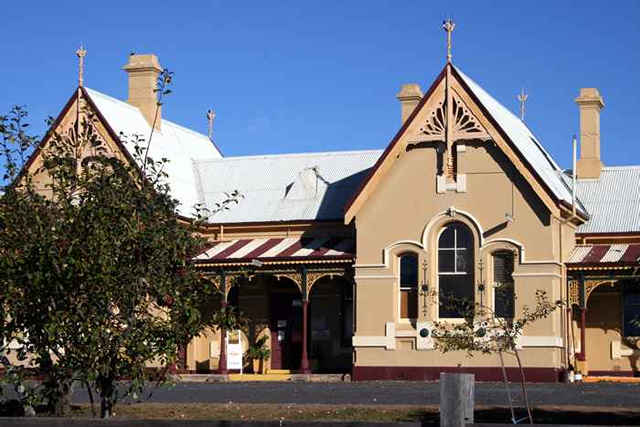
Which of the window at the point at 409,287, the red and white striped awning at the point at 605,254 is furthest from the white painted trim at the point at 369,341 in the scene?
the red and white striped awning at the point at 605,254

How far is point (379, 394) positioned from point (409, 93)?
1653cm

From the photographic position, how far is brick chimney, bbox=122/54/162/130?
1690 inches

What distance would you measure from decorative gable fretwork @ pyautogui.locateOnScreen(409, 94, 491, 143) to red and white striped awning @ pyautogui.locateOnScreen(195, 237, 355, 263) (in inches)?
162

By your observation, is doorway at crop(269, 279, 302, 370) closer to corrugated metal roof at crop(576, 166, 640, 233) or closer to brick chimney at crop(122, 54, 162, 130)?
brick chimney at crop(122, 54, 162, 130)

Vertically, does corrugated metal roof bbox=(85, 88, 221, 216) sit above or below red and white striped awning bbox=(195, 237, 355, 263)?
above

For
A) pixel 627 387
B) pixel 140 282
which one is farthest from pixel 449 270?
pixel 140 282

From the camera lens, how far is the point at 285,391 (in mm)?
29172

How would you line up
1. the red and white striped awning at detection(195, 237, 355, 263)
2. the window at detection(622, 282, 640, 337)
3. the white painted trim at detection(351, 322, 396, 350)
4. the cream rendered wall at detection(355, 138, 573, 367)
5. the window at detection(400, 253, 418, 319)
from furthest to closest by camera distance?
the red and white striped awning at detection(195, 237, 355, 263)
the window at detection(622, 282, 640, 337)
the window at detection(400, 253, 418, 319)
the white painted trim at detection(351, 322, 396, 350)
the cream rendered wall at detection(355, 138, 573, 367)

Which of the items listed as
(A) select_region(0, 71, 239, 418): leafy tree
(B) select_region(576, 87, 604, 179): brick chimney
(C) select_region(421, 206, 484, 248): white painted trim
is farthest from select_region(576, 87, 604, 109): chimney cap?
(A) select_region(0, 71, 239, 418): leafy tree

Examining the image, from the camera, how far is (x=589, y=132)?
133 ft

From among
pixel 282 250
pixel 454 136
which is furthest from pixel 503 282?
pixel 282 250

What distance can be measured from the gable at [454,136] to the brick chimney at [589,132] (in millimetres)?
4821

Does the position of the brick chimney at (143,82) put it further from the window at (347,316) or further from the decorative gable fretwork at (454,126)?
the decorative gable fretwork at (454,126)

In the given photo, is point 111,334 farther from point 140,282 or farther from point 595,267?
point 595,267
